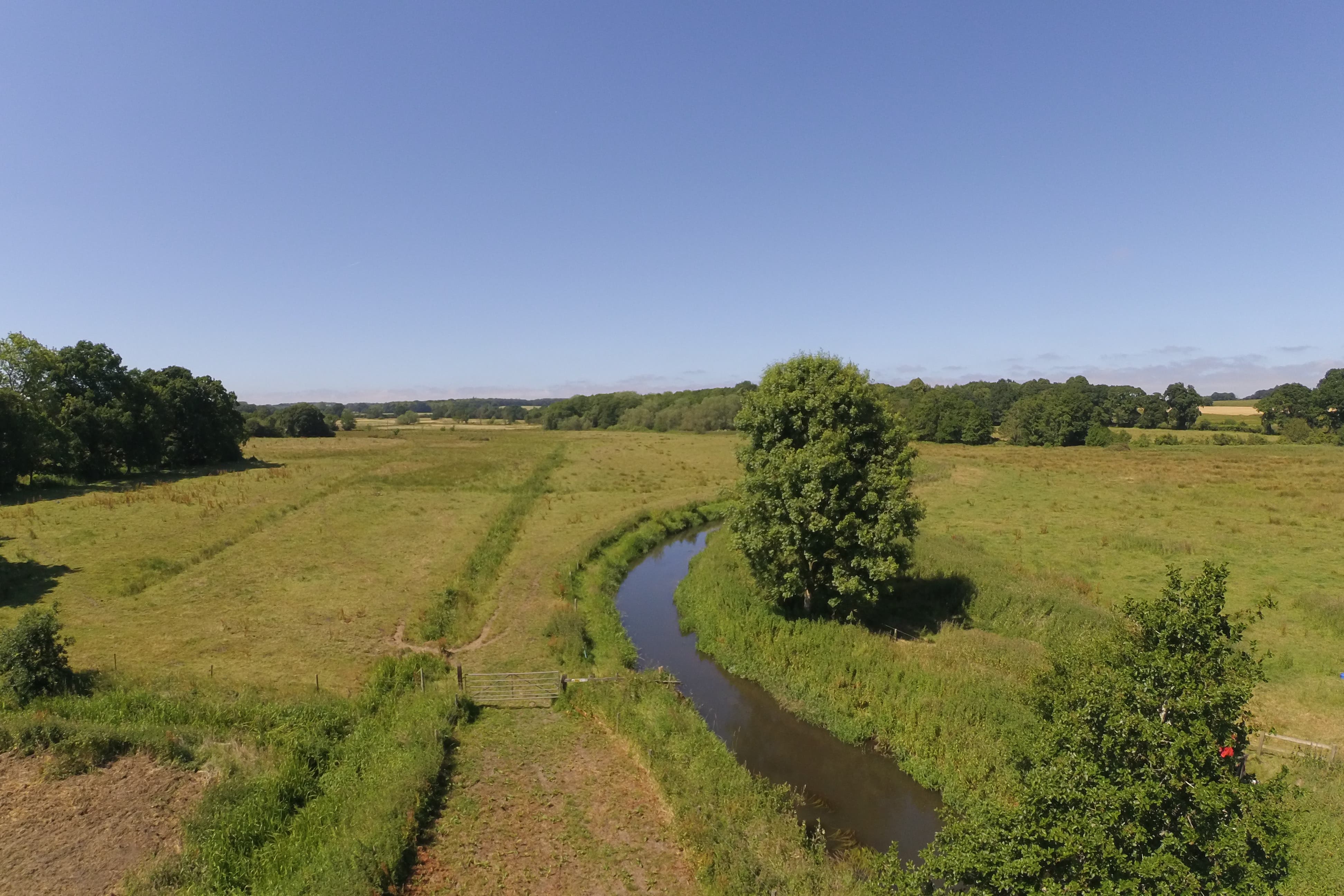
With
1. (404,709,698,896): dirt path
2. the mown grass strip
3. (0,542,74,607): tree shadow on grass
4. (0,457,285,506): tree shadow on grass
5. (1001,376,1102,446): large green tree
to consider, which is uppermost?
(1001,376,1102,446): large green tree

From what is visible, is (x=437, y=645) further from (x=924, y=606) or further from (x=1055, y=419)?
(x=1055, y=419)

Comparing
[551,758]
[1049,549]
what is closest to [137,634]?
[551,758]

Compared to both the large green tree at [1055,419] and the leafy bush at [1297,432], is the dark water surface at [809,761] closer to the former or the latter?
the large green tree at [1055,419]

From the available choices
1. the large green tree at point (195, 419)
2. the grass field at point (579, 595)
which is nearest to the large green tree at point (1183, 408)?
the grass field at point (579, 595)

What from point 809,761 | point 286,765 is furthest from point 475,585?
point 809,761

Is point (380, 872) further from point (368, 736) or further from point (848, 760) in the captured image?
point (848, 760)

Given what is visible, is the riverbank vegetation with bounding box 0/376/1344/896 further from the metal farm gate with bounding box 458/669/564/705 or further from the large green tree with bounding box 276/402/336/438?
the large green tree with bounding box 276/402/336/438

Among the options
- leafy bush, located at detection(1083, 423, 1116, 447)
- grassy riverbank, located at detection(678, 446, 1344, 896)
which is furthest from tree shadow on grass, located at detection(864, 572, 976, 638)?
leafy bush, located at detection(1083, 423, 1116, 447)
